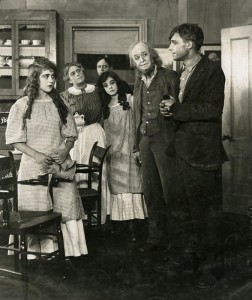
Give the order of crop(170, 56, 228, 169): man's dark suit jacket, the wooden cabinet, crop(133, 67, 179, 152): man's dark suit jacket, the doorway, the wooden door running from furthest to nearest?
the doorway < the wooden cabinet < the wooden door < crop(133, 67, 179, 152): man's dark suit jacket < crop(170, 56, 228, 169): man's dark suit jacket

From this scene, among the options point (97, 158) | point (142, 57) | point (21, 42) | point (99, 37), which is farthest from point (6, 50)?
point (142, 57)

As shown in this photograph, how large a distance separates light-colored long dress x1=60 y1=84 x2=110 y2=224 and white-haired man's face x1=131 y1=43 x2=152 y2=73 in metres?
0.99

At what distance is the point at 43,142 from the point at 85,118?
135cm

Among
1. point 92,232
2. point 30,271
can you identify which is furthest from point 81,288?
point 92,232

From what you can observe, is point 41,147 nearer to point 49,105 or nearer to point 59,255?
point 49,105

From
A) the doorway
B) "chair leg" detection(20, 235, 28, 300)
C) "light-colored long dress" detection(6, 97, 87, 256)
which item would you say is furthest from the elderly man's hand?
the doorway

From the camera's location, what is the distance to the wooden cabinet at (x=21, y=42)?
245 inches

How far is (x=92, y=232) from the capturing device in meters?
4.57

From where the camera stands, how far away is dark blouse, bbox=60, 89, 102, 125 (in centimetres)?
455

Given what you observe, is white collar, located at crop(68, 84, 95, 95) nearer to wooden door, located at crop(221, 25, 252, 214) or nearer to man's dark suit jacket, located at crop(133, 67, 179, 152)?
man's dark suit jacket, located at crop(133, 67, 179, 152)

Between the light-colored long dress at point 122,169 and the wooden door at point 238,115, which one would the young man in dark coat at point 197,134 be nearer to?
the light-colored long dress at point 122,169

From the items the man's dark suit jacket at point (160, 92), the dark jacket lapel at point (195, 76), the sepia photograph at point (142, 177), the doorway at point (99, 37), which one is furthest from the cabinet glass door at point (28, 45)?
the dark jacket lapel at point (195, 76)

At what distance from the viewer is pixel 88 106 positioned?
14.9ft

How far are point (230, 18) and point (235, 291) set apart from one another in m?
3.95
